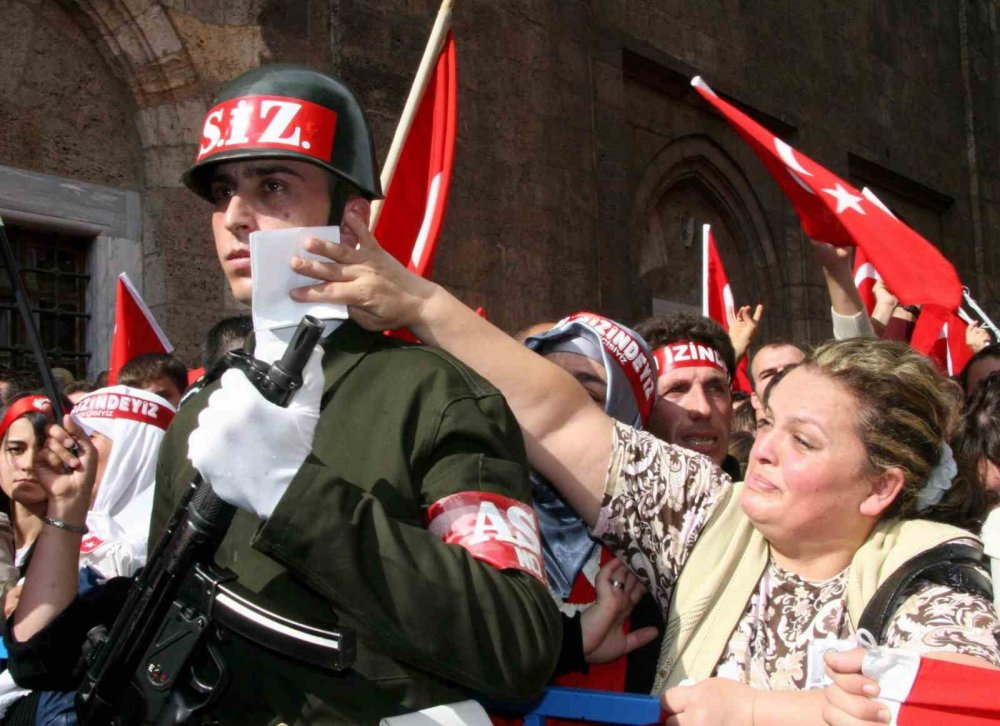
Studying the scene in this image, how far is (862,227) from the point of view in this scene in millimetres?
4520

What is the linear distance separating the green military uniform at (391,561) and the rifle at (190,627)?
49mm

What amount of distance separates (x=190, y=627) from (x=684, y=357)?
7.57 ft

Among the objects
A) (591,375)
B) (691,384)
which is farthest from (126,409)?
(691,384)

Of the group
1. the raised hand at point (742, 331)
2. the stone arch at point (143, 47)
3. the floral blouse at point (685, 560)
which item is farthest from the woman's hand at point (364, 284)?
the stone arch at point (143, 47)

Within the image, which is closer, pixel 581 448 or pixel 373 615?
pixel 373 615

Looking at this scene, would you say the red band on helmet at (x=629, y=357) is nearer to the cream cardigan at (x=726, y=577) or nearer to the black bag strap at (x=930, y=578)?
the cream cardigan at (x=726, y=577)

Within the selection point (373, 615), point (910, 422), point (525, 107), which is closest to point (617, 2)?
point (525, 107)

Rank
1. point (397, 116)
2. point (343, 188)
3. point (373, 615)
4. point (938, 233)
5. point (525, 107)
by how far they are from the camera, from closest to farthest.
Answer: point (373, 615)
point (343, 188)
point (397, 116)
point (525, 107)
point (938, 233)

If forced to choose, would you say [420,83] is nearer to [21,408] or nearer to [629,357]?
[629,357]

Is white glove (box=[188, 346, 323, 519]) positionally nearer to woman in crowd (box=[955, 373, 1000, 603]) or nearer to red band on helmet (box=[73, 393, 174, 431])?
woman in crowd (box=[955, 373, 1000, 603])

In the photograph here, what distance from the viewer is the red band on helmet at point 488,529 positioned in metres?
1.66

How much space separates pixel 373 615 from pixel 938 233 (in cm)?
1511

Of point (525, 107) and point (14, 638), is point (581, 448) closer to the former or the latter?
point (14, 638)

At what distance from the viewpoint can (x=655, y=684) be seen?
2.24 meters
